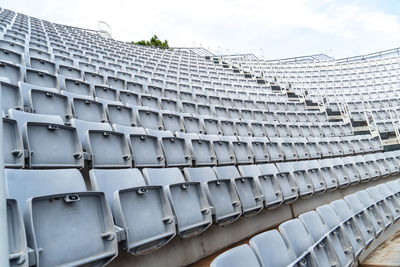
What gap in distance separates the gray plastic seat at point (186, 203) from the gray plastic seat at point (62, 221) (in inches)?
9.8

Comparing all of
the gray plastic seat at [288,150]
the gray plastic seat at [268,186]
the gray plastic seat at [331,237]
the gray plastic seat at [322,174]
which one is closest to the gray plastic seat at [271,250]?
the gray plastic seat at [331,237]

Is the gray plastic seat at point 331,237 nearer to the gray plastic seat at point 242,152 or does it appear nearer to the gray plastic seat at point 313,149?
the gray plastic seat at point 242,152

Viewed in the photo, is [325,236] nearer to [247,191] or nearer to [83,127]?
[247,191]

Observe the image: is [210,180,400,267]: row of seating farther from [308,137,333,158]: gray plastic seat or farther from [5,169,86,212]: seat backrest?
[308,137,333,158]: gray plastic seat

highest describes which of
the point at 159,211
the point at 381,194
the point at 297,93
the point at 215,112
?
the point at 297,93

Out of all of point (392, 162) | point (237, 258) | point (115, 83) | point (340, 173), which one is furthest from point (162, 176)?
point (392, 162)

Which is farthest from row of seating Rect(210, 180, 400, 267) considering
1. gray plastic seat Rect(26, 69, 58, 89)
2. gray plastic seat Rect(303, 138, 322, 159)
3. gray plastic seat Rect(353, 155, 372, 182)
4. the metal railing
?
the metal railing

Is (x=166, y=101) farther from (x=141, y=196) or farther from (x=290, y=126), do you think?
(x=141, y=196)

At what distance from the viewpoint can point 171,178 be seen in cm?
106

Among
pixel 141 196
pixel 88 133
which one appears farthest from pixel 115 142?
pixel 141 196

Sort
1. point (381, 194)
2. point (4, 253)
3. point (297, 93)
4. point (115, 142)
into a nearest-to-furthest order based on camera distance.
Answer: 1. point (4, 253)
2. point (115, 142)
3. point (381, 194)
4. point (297, 93)

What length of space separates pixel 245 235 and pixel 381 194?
88cm

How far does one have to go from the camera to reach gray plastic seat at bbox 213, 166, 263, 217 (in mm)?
1174

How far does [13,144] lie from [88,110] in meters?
0.61
